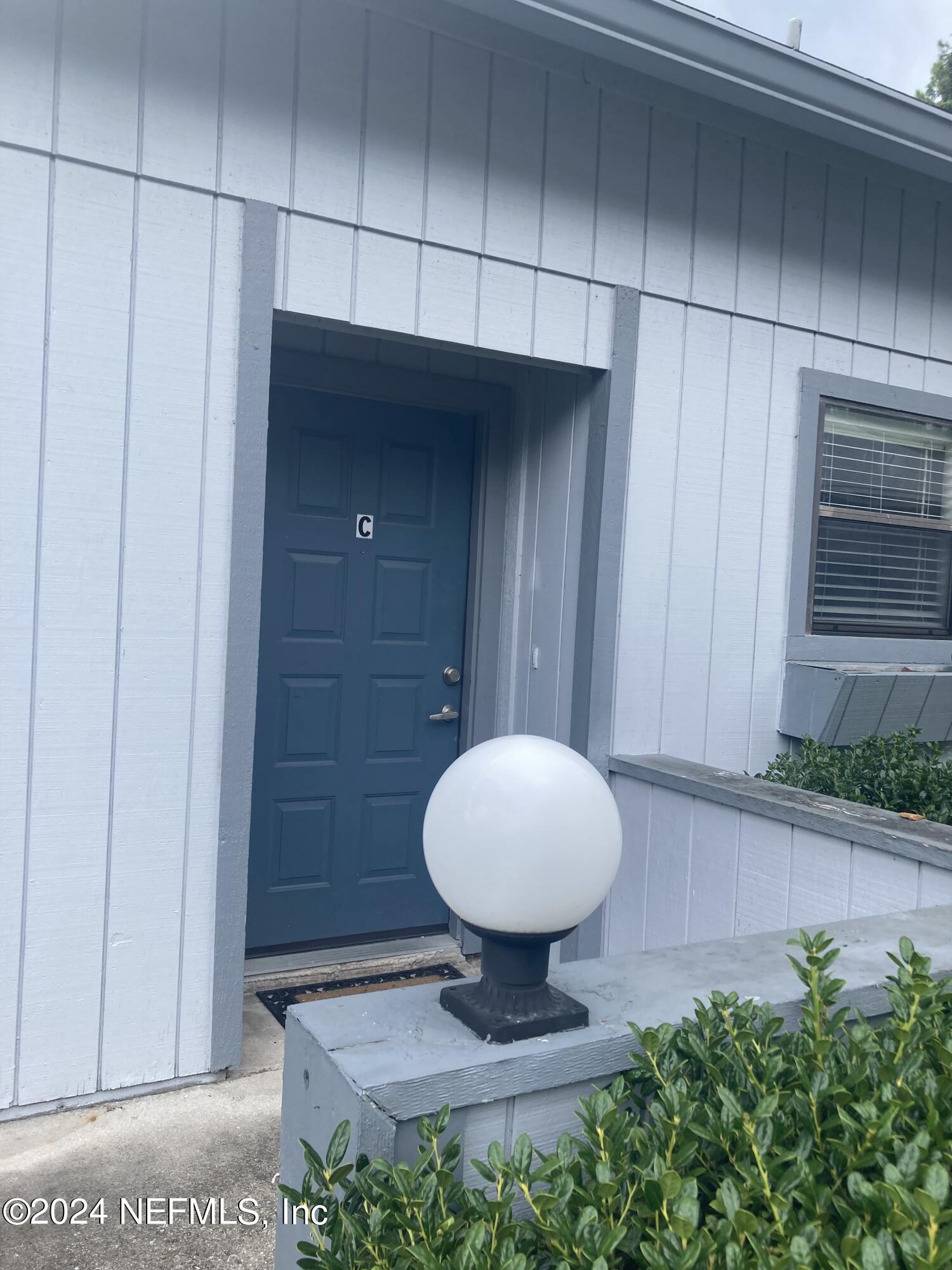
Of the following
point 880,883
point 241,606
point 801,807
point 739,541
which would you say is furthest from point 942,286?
point 241,606

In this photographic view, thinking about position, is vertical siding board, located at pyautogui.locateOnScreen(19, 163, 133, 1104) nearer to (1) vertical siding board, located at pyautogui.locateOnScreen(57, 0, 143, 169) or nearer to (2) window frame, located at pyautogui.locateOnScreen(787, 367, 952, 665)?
(1) vertical siding board, located at pyautogui.locateOnScreen(57, 0, 143, 169)

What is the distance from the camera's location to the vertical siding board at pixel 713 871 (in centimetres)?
326

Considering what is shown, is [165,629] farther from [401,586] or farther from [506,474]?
[506,474]

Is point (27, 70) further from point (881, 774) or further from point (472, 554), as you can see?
point (881, 774)

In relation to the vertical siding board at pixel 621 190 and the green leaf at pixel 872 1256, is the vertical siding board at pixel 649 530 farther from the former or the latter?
the green leaf at pixel 872 1256

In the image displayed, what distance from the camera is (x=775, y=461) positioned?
4.08 meters

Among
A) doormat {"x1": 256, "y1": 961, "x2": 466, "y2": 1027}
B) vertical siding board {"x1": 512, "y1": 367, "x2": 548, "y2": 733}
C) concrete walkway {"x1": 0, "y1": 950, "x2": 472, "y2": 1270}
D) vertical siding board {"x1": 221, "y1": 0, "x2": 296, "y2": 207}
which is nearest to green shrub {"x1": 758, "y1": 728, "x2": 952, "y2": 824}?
vertical siding board {"x1": 512, "y1": 367, "x2": 548, "y2": 733}

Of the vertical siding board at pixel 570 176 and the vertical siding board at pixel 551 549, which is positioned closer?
the vertical siding board at pixel 570 176

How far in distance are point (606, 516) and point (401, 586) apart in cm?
89

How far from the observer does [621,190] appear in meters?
3.64

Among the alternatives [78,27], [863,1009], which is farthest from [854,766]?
[78,27]

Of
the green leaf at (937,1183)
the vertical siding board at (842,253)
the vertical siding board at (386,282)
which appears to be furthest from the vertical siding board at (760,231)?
the green leaf at (937,1183)

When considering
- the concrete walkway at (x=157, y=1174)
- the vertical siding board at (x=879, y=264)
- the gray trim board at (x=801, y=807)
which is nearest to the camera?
the concrete walkway at (x=157, y=1174)

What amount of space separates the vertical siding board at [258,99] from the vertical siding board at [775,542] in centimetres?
204
